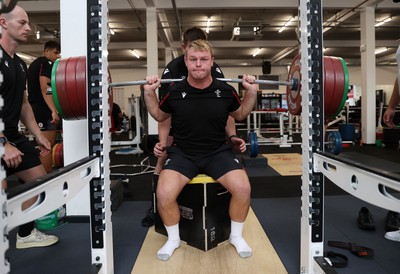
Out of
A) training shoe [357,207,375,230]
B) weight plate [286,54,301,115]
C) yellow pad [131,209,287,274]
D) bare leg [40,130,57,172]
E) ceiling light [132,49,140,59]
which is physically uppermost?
ceiling light [132,49,140,59]

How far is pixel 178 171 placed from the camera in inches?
73.4

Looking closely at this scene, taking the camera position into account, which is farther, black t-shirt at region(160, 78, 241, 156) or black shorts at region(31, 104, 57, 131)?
black shorts at region(31, 104, 57, 131)

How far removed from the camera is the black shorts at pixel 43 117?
2889 mm

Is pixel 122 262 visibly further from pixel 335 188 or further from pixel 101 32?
pixel 335 188

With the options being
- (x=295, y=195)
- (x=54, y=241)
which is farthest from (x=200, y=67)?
(x=295, y=195)

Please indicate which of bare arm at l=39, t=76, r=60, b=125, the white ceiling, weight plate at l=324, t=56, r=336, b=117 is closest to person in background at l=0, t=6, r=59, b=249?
bare arm at l=39, t=76, r=60, b=125

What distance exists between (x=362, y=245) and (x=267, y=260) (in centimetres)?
64

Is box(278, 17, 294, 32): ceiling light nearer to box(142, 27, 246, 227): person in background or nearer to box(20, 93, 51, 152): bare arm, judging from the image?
box(142, 27, 246, 227): person in background

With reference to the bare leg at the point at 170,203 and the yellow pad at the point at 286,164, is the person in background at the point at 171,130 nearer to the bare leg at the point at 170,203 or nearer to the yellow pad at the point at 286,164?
the bare leg at the point at 170,203

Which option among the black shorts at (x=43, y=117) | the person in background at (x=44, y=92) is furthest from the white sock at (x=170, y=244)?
the black shorts at (x=43, y=117)

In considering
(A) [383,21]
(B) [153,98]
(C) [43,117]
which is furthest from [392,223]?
(A) [383,21]

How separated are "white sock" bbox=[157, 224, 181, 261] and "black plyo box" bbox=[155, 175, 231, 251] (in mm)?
89

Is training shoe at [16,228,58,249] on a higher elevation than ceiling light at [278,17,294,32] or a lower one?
lower

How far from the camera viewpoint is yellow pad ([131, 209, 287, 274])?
1.66 meters
